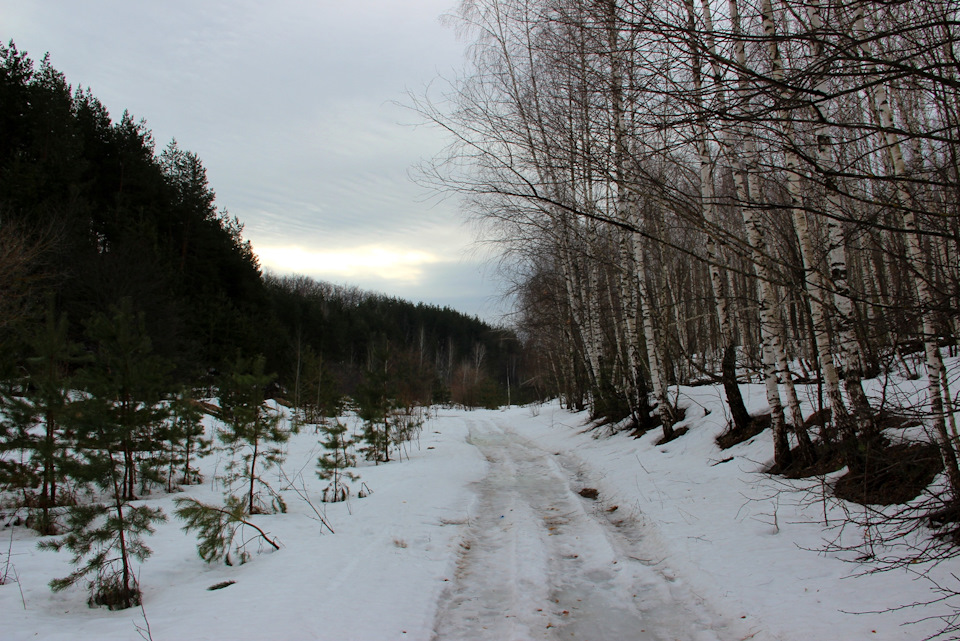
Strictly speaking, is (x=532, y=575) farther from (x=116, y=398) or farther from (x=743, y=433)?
(x=743, y=433)

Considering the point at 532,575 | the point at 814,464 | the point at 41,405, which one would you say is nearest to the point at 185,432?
the point at 41,405

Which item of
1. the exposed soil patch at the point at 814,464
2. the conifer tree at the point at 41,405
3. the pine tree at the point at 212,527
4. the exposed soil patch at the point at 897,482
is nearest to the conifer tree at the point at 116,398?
the pine tree at the point at 212,527

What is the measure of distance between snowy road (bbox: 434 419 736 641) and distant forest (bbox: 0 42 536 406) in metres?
5.47

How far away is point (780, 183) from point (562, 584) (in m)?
3.55

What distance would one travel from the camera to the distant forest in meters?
15.7

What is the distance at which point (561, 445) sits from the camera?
45.0ft

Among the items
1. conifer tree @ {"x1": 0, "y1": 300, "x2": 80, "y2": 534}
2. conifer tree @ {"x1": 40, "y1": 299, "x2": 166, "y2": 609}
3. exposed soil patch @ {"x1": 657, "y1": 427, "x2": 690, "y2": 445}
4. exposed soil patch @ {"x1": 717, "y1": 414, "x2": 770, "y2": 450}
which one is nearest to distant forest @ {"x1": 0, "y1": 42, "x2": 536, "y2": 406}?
conifer tree @ {"x1": 0, "y1": 300, "x2": 80, "y2": 534}

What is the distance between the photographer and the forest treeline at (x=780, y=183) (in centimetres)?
195

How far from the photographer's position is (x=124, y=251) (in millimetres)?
21469

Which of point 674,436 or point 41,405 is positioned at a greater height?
point 41,405

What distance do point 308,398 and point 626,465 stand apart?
18688 millimetres

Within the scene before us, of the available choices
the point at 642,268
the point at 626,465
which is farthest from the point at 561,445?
the point at 642,268

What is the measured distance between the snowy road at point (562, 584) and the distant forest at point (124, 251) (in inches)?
215

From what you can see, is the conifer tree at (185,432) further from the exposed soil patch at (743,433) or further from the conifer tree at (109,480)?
the exposed soil patch at (743,433)
